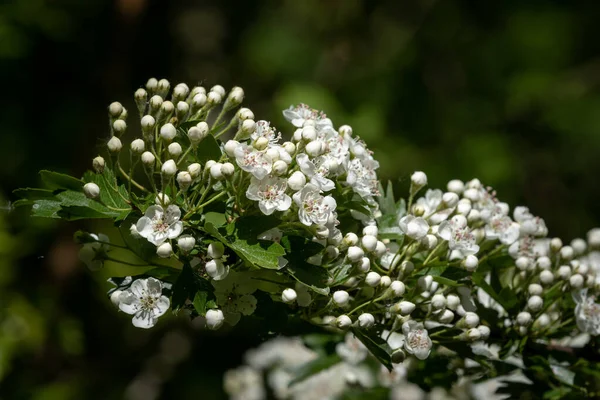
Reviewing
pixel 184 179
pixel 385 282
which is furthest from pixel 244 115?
pixel 385 282

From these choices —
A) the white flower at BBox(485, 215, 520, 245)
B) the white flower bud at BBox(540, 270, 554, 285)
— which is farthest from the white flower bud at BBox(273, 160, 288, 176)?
the white flower bud at BBox(540, 270, 554, 285)

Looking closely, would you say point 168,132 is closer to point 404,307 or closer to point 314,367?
point 404,307

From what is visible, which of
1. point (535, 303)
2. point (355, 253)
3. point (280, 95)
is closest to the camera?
point (355, 253)

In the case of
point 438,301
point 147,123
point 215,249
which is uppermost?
point 147,123

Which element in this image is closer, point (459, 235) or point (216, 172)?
point (216, 172)

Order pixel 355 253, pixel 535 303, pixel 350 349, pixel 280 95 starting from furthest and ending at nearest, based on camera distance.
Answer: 1. pixel 280 95
2. pixel 350 349
3. pixel 535 303
4. pixel 355 253

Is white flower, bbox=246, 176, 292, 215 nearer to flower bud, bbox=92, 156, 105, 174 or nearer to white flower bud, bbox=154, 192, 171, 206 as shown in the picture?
white flower bud, bbox=154, 192, 171, 206

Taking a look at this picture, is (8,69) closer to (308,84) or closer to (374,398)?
(308,84)

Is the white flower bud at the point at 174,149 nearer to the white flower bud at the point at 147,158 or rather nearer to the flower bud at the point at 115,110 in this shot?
the white flower bud at the point at 147,158
